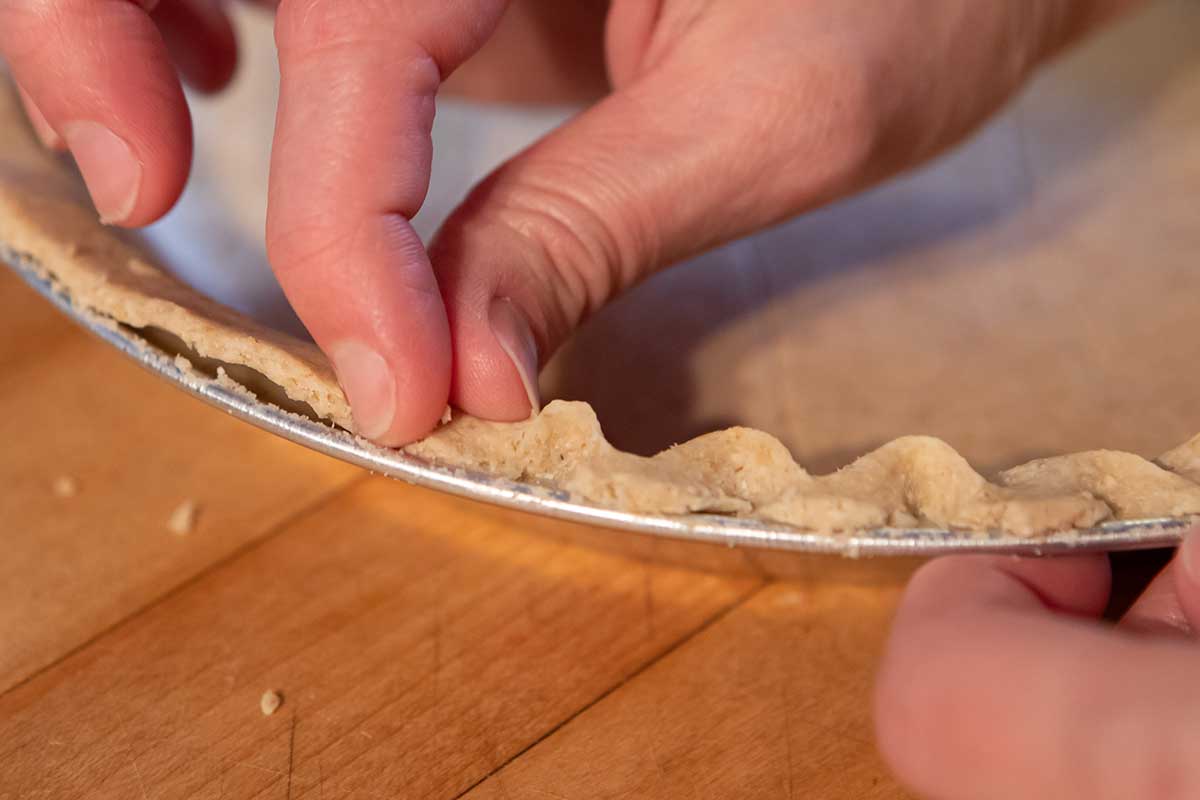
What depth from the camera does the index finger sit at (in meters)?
0.43

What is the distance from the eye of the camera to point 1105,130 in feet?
2.58

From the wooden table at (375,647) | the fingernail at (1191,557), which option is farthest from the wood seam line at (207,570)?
the fingernail at (1191,557)

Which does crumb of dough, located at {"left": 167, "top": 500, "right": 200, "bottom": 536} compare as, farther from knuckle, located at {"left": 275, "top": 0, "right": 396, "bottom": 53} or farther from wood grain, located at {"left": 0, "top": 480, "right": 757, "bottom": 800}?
knuckle, located at {"left": 275, "top": 0, "right": 396, "bottom": 53}

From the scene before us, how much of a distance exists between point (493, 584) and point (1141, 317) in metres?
0.40

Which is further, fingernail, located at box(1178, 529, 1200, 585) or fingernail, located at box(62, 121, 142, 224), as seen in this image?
fingernail, located at box(62, 121, 142, 224)

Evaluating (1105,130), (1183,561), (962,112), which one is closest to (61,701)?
(1183,561)

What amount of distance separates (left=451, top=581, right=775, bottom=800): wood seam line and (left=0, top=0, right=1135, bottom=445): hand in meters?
0.12

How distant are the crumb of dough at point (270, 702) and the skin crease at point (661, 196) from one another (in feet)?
0.42

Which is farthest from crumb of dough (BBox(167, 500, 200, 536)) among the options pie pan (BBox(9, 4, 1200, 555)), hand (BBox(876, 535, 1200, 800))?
hand (BBox(876, 535, 1200, 800))

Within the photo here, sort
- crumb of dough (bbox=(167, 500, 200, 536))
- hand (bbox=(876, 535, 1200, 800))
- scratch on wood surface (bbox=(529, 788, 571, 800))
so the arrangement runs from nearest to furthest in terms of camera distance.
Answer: hand (bbox=(876, 535, 1200, 800)), scratch on wood surface (bbox=(529, 788, 571, 800)), crumb of dough (bbox=(167, 500, 200, 536))

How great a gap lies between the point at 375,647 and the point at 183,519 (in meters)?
0.14

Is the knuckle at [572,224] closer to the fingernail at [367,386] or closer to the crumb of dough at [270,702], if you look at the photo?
the fingernail at [367,386]

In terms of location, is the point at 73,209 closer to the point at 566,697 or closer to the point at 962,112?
the point at 566,697

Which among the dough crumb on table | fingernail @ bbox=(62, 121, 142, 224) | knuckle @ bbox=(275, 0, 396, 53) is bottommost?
the dough crumb on table
